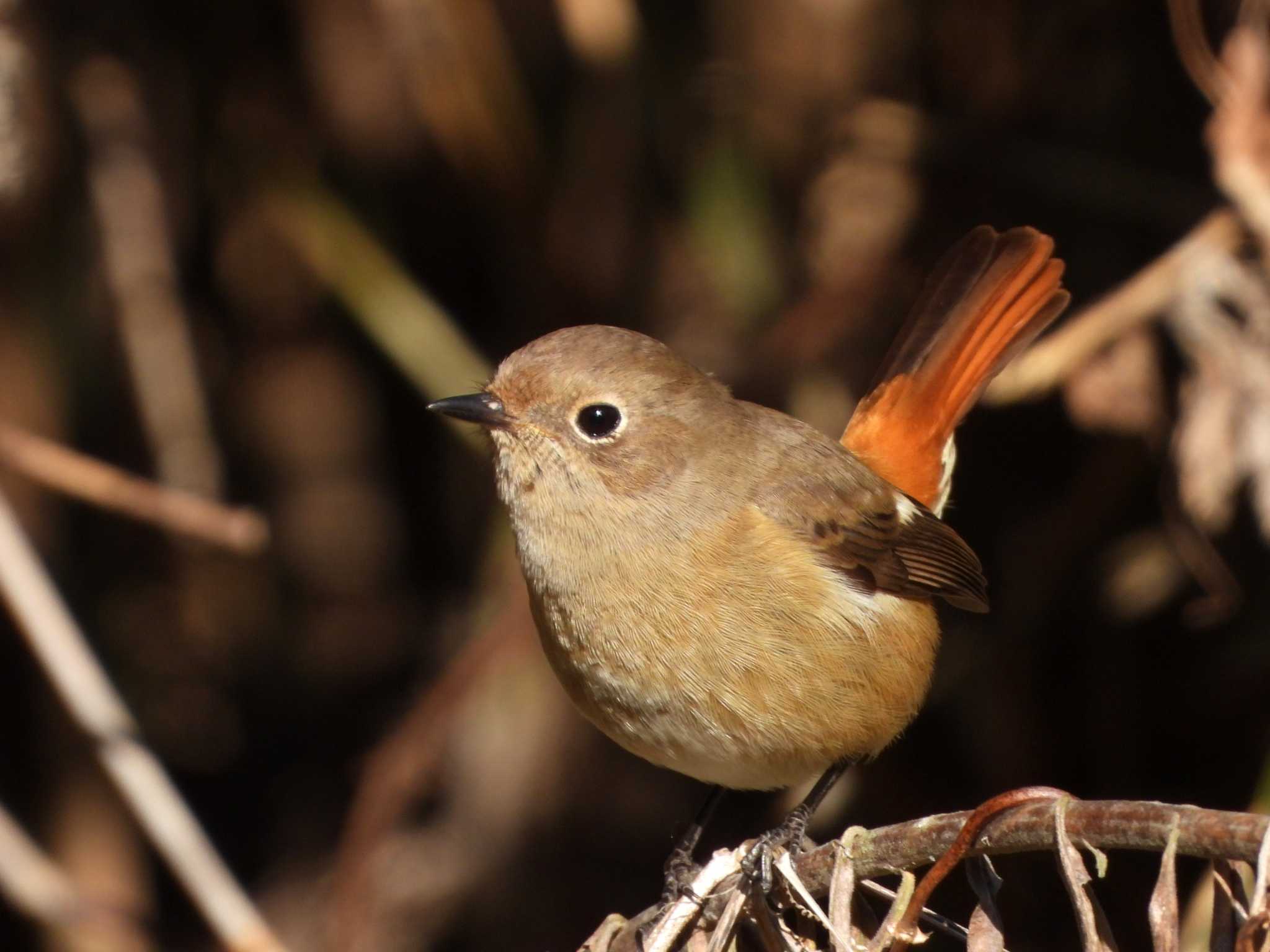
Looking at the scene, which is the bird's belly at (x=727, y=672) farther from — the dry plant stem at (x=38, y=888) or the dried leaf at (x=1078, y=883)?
the dry plant stem at (x=38, y=888)

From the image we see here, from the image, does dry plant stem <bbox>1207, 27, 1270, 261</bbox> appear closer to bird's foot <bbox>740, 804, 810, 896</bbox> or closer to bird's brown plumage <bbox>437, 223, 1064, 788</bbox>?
bird's brown plumage <bbox>437, 223, 1064, 788</bbox>

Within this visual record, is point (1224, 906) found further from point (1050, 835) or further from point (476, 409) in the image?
point (476, 409)

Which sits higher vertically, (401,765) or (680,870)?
(401,765)

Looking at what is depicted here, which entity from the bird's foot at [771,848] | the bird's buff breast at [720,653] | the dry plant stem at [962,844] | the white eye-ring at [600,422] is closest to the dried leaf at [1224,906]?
the dry plant stem at [962,844]

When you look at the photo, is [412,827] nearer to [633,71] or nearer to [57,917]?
[57,917]

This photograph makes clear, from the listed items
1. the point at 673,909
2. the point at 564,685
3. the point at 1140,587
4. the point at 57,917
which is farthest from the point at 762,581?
the point at 57,917

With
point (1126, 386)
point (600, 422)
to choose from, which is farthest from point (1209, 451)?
point (600, 422)
